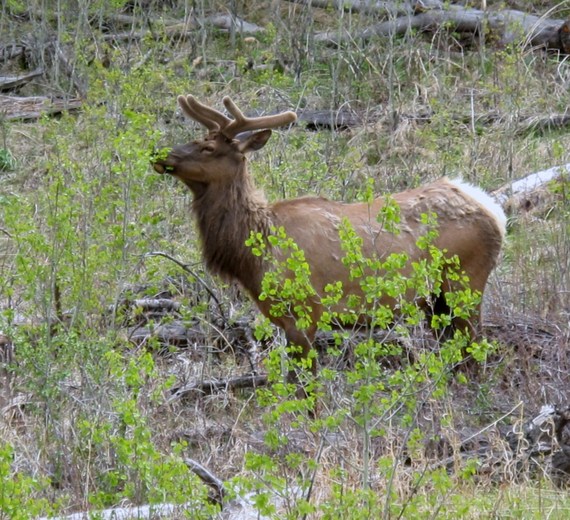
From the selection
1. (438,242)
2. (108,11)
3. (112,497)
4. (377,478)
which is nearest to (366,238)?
(438,242)

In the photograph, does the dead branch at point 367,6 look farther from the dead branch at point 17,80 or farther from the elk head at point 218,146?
the elk head at point 218,146

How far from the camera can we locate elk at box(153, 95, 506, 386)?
27.5 feet

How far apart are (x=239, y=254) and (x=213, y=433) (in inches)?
59.0

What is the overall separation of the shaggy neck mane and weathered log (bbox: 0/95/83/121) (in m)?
5.40

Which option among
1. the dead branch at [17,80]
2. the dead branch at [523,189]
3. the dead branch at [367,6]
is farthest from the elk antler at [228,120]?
the dead branch at [17,80]

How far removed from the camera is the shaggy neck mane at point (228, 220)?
844 cm

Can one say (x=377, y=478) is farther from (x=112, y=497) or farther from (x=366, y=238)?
(x=366, y=238)

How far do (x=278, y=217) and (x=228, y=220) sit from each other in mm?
341

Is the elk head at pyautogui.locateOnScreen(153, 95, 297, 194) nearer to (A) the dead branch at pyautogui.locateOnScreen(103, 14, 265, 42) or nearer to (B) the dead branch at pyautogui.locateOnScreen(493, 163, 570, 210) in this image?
(B) the dead branch at pyautogui.locateOnScreen(493, 163, 570, 210)

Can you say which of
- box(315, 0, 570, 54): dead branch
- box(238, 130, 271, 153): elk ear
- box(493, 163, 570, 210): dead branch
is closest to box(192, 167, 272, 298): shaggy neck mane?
box(238, 130, 271, 153): elk ear

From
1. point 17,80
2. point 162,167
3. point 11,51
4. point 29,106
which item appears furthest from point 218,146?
point 11,51

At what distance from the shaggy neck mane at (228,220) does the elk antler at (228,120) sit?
28 cm

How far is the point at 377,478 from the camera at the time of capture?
605cm

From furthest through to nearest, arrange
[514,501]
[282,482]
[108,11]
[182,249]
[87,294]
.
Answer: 1. [108,11]
2. [182,249]
3. [87,294]
4. [514,501]
5. [282,482]
